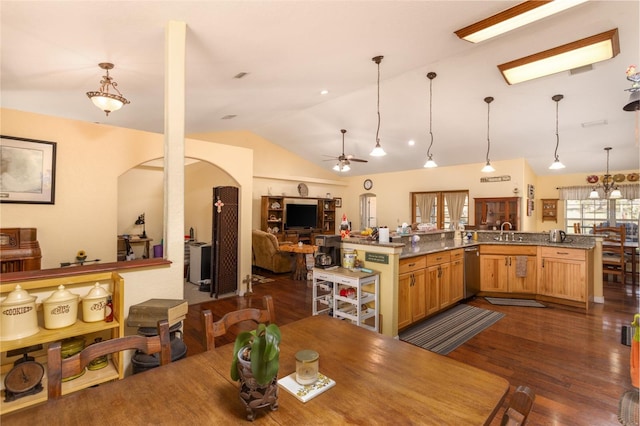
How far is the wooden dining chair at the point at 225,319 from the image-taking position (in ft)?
4.67

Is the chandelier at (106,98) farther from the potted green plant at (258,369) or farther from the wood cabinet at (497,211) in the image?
the wood cabinet at (497,211)

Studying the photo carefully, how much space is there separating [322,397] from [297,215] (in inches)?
303

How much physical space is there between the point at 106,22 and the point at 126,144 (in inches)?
76.4

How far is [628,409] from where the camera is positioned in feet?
6.45

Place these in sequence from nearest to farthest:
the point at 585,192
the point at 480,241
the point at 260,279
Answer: the point at 480,241 < the point at 260,279 < the point at 585,192

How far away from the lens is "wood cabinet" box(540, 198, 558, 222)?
7450 millimetres

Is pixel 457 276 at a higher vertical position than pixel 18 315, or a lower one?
lower

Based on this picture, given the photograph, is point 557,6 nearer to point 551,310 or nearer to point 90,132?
point 551,310

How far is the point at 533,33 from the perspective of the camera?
10.6 feet

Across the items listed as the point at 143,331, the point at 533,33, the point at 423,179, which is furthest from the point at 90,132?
the point at 423,179

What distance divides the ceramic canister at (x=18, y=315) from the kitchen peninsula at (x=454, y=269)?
2803mm

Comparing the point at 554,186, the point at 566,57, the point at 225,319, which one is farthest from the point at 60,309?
the point at 554,186

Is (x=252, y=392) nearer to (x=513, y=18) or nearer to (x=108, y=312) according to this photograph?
(x=108, y=312)

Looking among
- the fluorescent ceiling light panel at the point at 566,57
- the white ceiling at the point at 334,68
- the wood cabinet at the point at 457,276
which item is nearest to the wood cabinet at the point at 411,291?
the wood cabinet at the point at 457,276
